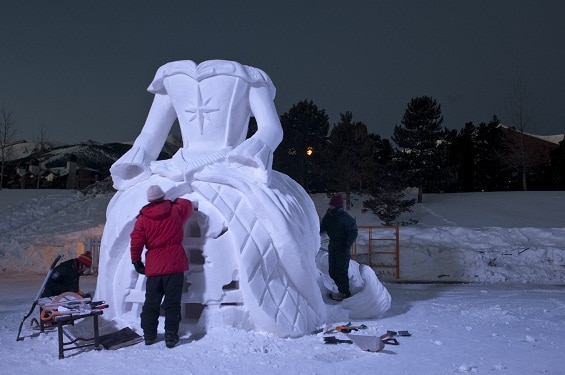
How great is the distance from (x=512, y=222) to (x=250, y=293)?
19.2 m

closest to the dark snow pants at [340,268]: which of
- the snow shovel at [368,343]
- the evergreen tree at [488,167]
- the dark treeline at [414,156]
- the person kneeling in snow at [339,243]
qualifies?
the person kneeling in snow at [339,243]

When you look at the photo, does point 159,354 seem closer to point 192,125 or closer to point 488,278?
point 192,125

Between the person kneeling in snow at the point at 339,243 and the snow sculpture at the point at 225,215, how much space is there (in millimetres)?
703

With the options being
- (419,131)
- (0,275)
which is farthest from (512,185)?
(0,275)

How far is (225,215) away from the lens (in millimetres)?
5379

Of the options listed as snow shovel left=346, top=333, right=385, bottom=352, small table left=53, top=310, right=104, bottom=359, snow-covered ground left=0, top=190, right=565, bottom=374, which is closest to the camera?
snow-covered ground left=0, top=190, right=565, bottom=374

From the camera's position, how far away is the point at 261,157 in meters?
5.78

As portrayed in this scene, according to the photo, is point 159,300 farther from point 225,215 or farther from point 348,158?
point 348,158

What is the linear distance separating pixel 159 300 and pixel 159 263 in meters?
0.34

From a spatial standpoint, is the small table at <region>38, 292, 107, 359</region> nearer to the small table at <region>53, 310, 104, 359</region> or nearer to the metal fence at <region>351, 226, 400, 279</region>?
the small table at <region>53, 310, 104, 359</region>

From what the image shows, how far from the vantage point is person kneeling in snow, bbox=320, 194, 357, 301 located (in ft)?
22.4

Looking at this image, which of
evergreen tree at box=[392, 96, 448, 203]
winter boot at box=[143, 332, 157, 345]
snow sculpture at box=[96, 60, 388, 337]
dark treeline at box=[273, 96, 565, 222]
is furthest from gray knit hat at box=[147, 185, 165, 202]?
evergreen tree at box=[392, 96, 448, 203]

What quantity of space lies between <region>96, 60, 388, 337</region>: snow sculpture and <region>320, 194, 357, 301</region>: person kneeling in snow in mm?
703

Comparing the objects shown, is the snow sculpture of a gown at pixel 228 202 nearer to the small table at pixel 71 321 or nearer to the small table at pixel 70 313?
the small table at pixel 70 313
